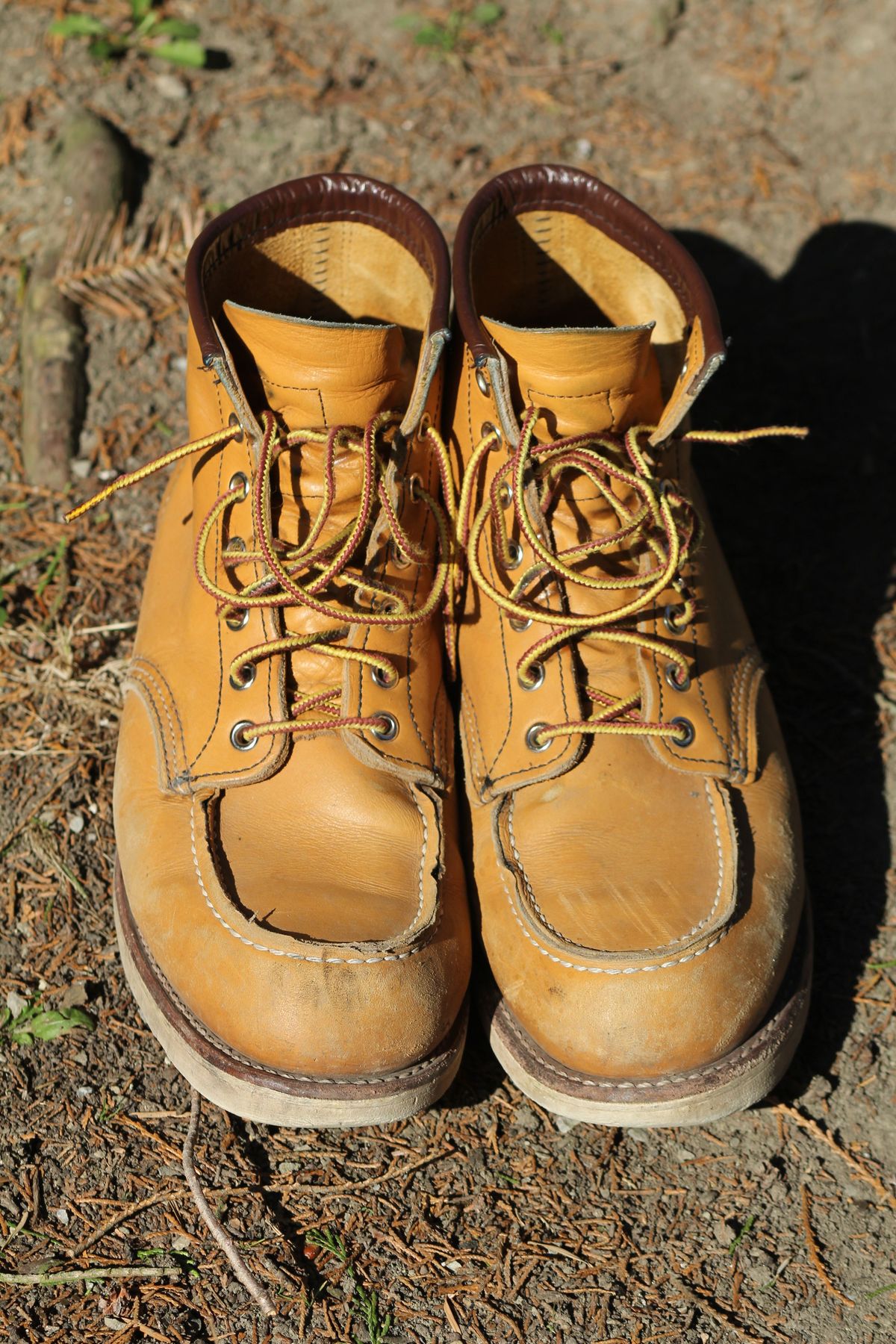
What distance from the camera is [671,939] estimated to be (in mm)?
2365

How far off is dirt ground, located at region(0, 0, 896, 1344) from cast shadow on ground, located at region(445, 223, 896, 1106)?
0.01 m

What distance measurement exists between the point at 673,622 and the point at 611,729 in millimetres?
320

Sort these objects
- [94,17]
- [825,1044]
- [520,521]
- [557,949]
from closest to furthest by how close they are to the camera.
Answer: [557,949], [520,521], [825,1044], [94,17]

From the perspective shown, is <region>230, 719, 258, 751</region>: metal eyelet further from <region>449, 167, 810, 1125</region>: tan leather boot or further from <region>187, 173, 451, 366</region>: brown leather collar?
<region>187, 173, 451, 366</region>: brown leather collar

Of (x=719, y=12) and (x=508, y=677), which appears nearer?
(x=508, y=677)

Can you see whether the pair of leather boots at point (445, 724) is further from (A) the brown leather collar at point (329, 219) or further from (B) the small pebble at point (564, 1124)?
(B) the small pebble at point (564, 1124)

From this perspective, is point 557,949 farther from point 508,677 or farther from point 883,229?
point 883,229

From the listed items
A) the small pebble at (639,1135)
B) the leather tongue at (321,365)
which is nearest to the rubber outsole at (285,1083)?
the small pebble at (639,1135)

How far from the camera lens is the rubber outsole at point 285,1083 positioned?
231cm

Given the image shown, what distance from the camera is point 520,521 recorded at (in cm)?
255

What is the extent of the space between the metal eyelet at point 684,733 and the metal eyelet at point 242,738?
95 centimetres

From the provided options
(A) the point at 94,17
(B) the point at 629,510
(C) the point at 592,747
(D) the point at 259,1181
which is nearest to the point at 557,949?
(C) the point at 592,747

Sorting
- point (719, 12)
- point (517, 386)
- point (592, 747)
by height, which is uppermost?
point (719, 12)

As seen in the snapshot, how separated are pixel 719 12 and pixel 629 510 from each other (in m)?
3.31
